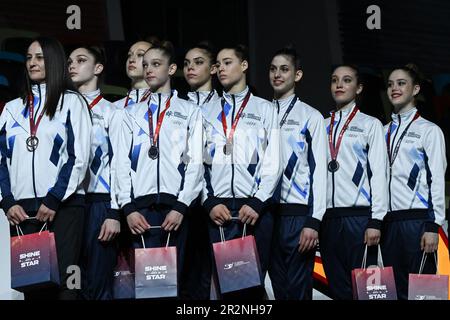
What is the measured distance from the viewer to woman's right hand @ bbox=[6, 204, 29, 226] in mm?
4734

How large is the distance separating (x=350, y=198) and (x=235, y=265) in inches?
39.8

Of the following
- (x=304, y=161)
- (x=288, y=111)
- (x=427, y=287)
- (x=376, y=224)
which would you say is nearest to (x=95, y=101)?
(x=288, y=111)

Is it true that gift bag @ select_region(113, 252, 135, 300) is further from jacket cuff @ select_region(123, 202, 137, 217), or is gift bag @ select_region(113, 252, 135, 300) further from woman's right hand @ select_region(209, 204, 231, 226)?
woman's right hand @ select_region(209, 204, 231, 226)

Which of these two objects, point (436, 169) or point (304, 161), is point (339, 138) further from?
point (436, 169)

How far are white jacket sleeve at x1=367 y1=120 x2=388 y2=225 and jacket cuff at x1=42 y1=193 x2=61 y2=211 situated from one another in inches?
70.9

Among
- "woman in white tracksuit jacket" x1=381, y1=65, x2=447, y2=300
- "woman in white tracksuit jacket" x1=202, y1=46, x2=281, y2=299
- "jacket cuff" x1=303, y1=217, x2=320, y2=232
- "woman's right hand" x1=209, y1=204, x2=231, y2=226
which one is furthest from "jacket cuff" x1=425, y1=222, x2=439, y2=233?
"woman's right hand" x1=209, y1=204, x2=231, y2=226

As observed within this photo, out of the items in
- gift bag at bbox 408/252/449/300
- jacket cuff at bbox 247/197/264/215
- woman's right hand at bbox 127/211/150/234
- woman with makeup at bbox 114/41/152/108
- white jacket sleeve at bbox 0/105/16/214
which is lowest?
gift bag at bbox 408/252/449/300

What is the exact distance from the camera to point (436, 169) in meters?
5.68

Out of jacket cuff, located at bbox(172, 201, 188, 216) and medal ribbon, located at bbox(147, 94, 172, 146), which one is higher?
medal ribbon, located at bbox(147, 94, 172, 146)

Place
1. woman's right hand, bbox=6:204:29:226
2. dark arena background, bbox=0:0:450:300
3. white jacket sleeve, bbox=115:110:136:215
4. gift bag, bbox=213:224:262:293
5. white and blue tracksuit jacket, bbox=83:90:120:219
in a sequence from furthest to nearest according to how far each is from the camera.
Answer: dark arena background, bbox=0:0:450:300 → white and blue tracksuit jacket, bbox=83:90:120:219 → white jacket sleeve, bbox=115:110:136:215 → gift bag, bbox=213:224:262:293 → woman's right hand, bbox=6:204:29:226

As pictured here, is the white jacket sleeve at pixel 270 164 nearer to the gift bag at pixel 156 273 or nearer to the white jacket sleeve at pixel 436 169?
the gift bag at pixel 156 273

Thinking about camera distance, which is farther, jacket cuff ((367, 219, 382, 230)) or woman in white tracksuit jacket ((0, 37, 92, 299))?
jacket cuff ((367, 219, 382, 230))

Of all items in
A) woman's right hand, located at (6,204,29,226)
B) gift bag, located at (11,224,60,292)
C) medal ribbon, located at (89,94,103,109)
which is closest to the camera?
gift bag, located at (11,224,60,292)
